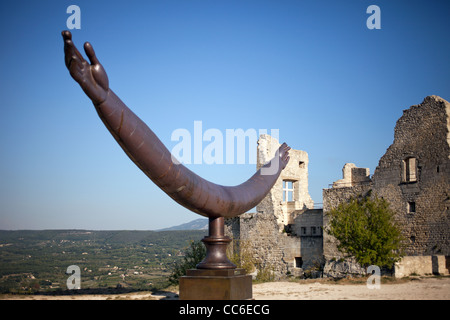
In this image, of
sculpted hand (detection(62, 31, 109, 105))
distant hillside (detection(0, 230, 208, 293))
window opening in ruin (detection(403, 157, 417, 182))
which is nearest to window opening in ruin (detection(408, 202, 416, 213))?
window opening in ruin (detection(403, 157, 417, 182))

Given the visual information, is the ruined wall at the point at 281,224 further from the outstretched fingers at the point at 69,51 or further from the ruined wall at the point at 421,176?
the outstretched fingers at the point at 69,51

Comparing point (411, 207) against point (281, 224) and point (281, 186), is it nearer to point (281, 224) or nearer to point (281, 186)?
point (281, 224)

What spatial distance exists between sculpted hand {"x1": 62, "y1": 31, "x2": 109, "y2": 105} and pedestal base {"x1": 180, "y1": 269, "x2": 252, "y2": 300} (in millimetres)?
3349

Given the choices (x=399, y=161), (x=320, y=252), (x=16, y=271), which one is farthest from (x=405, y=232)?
(x=16, y=271)

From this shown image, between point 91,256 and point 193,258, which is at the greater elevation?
point 193,258

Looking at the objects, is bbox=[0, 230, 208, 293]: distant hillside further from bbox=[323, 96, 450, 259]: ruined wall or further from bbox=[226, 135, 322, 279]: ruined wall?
bbox=[323, 96, 450, 259]: ruined wall

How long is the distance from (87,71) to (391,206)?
19.0m

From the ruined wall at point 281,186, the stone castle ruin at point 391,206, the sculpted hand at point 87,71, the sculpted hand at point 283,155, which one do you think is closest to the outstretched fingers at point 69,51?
the sculpted hand at point 87,71

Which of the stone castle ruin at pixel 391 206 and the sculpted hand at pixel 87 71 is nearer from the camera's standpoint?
the sculpted hand at pixel 87 71

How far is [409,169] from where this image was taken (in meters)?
22.0

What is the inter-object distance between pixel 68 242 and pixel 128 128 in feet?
174

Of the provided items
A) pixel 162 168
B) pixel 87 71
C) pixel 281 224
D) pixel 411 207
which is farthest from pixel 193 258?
pixel 87 71

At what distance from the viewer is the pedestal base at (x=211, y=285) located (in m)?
7.46

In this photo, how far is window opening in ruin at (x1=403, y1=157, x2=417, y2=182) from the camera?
21688mm
